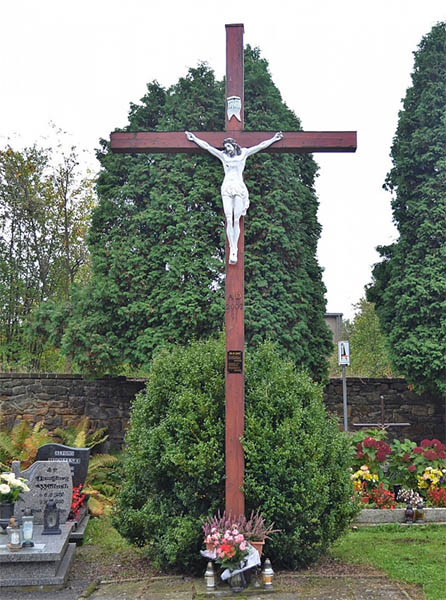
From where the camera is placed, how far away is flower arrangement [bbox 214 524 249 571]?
503 centimetres

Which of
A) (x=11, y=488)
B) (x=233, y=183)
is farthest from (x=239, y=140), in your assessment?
(x=11, y=488)

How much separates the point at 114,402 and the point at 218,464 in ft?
23.9

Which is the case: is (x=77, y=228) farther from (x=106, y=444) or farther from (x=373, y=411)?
(x=373, y=411)

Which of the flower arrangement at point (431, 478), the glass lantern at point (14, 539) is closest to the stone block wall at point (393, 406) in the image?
the flower arrangement at point (431, 478)

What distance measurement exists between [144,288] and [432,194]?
18.3ft

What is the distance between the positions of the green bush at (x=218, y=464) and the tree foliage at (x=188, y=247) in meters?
4.48

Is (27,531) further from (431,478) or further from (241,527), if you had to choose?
(431,478)

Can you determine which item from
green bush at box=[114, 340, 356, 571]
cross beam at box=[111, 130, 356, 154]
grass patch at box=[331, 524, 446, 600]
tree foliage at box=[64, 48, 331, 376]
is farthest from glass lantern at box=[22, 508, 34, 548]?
tree foliage at box=[64, 48, 331, 376]

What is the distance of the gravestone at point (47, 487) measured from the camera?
7.06 m

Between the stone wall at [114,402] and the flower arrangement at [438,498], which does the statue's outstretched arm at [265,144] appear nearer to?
the flower arrangement at [438,498]

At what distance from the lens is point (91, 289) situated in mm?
11523

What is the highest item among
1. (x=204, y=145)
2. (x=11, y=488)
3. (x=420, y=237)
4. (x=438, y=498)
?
(x=420, y=237)

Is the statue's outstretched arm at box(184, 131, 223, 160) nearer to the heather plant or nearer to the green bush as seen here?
the green bush

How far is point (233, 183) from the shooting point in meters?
5.94
